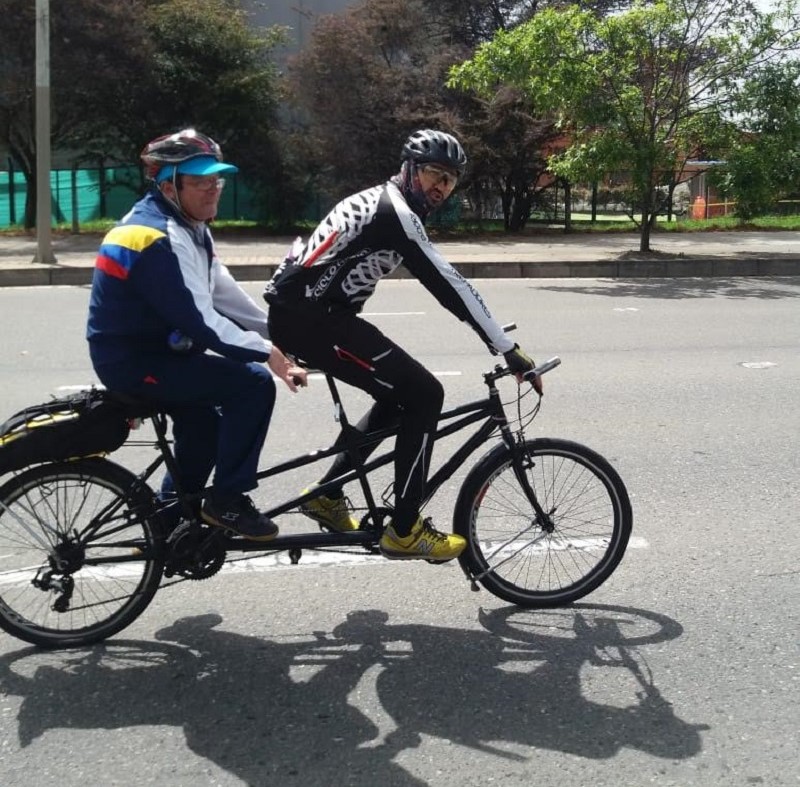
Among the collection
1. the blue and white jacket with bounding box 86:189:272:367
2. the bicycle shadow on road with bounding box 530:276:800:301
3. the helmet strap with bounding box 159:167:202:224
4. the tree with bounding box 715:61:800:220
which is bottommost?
the bicycle shadow on road with bounding box 530:276:800:301

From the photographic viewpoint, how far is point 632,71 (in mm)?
16578

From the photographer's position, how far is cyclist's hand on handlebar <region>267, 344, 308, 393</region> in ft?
11.5

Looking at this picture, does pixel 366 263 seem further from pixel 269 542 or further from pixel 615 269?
pixel 615 269

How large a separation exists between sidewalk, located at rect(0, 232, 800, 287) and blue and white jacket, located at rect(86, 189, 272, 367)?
1260 cm

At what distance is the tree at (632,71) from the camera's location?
16266mm

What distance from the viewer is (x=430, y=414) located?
151 inches

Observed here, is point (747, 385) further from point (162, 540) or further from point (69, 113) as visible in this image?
point (69, 113)

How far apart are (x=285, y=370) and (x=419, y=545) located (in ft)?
2.83

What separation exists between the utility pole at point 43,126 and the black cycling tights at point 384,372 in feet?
44.1

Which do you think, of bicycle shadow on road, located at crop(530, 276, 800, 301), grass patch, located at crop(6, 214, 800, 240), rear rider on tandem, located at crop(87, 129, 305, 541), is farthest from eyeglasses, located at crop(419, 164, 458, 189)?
grass patch, located at crop(6, 214, 800, 240)

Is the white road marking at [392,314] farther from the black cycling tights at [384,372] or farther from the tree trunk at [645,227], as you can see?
the black cycling tights at [384,372]

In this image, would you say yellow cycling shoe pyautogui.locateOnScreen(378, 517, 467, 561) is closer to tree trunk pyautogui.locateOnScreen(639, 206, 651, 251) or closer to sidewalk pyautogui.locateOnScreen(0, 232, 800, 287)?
sidewalk pyautogui.locateOnScreen(0, 232, 800, 287)

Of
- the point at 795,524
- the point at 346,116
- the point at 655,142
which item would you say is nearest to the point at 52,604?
the point at 795,524

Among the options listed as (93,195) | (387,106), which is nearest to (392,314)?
(387,106)
